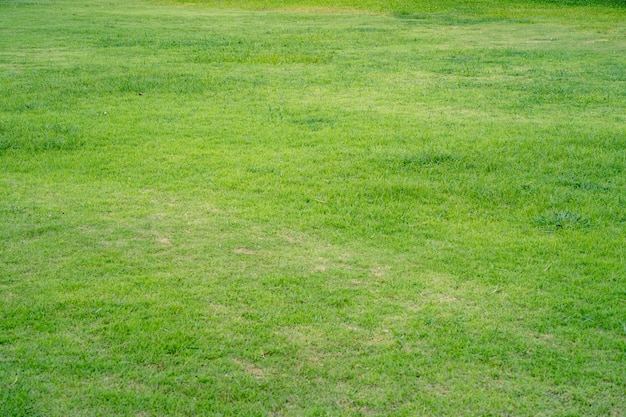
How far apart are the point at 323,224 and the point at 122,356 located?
194 centimetres

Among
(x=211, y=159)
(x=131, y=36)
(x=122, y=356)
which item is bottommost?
(x=122, y=356)

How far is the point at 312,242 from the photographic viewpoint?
4.67 meters

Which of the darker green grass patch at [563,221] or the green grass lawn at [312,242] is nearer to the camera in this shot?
the green grass lawn at [312,242]

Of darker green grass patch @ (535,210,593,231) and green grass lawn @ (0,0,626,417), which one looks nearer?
green grass lawn @ (0,0,626,417)

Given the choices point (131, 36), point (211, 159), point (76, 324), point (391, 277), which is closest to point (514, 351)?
point (391, 277)

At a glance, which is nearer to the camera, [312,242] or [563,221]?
[312,242]

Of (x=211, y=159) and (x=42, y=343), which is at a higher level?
(x=211, y=159)

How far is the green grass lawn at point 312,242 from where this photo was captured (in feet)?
10.6

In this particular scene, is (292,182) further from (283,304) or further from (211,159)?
(283,304)

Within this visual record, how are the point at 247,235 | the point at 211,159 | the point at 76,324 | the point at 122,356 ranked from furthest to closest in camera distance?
the point at 211,159 < the point at 247,235 < the point at 76,324 < the point at 122,356

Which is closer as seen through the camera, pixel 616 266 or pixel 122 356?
pixel 122 356

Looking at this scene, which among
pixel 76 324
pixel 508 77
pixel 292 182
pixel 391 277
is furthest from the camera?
pixel 508 77

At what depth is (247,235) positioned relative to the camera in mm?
4754

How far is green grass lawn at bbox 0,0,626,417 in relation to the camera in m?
3.22
